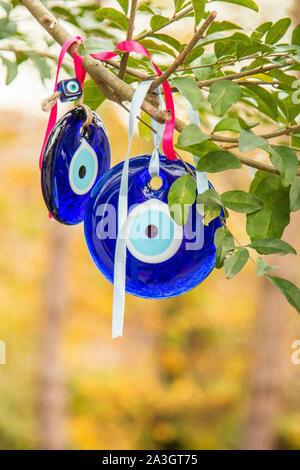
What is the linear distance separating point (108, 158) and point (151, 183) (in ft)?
0.28

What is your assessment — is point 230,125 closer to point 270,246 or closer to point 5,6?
point 270,246

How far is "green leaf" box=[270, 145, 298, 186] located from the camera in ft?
1.37

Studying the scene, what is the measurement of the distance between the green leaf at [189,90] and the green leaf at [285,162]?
0.07 meters

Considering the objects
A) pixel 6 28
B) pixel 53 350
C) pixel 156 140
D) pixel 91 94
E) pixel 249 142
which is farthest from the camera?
pixel 53 350

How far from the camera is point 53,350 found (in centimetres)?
364

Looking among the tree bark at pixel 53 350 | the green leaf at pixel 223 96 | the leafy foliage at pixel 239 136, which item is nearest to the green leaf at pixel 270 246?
the leafy foliage at pixel 239 136

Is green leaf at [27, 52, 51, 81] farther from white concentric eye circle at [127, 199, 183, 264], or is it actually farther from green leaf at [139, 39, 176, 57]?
white concentric eye circle at [127, 199, 183, 264]

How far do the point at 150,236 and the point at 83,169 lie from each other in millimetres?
114

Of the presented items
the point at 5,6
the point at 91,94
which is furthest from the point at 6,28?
the point at 91,94

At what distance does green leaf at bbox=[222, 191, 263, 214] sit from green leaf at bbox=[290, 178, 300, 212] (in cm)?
3

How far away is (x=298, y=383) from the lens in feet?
15.6

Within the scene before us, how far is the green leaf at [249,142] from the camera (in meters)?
0.39

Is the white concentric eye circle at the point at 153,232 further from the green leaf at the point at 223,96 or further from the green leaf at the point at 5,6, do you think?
the green leaf at the point at 5,6

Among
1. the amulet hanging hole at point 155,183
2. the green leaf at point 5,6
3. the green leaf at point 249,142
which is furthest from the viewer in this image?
the green leaf at point 5,6
